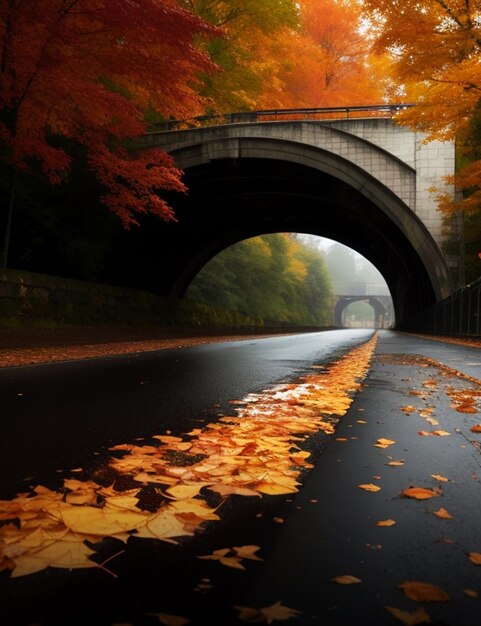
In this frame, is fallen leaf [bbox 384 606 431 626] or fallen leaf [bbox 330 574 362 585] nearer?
fallen leaf [bbox 384 606 431 626]

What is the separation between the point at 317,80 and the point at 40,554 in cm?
3744

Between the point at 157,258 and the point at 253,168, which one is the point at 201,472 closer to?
the point at 253,168

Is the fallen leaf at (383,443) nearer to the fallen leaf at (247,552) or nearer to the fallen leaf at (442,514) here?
the fallen leaf at (442,514)

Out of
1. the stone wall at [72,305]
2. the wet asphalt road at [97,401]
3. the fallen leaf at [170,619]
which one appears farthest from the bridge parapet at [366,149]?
the fallen leaf at [170,619]

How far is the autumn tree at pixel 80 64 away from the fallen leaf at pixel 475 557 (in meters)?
12.7

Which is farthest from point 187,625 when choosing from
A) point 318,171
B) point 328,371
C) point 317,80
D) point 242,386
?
point 317,80

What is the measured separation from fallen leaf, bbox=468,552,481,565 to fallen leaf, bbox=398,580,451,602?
24 centimetres

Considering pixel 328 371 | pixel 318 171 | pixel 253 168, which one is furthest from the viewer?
pixel 253 168

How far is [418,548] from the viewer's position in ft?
→ 5.39

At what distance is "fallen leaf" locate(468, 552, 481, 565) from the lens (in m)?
1.55

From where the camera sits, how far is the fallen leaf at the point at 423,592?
134 cm

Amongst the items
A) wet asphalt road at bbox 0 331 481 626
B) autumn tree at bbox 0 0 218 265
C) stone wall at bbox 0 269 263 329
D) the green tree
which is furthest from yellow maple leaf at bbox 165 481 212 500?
the green tree

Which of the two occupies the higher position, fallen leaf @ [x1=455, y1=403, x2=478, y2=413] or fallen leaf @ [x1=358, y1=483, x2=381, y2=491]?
fallen leaf @ [x1=358, y1=483, x2=381, y2=491]

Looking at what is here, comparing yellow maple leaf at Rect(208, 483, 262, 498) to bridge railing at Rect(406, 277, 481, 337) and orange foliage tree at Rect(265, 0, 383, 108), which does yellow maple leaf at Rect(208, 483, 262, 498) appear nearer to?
bridge railing at Rect(406, 277, 481, 337)
